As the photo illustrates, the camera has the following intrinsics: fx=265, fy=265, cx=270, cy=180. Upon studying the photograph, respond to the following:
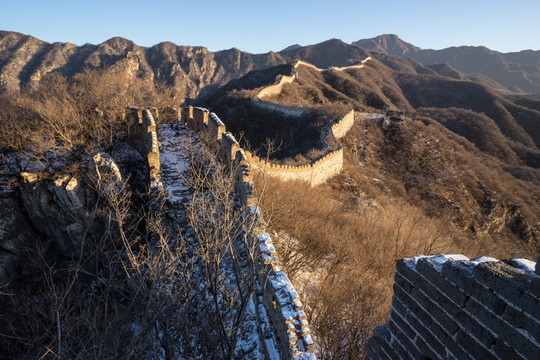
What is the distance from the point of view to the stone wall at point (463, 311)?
177 centimetres

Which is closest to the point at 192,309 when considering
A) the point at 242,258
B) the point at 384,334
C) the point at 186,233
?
the point at 242,258

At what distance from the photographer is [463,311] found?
2.18m

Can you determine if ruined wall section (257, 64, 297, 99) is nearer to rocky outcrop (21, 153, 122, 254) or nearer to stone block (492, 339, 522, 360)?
rocky outcrop (21, 153, 122, 254)

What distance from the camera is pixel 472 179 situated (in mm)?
22531

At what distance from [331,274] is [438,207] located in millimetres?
15562

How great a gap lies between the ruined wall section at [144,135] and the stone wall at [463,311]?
7988 millimetres

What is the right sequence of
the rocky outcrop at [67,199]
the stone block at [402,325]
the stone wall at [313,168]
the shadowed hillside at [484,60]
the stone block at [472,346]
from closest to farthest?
the stone block at [472,346]
the stone block at [402,325]
the rocky outcrop at [67,199]
the stone wall at [313,168]
the shadowed hillside at [484,60]

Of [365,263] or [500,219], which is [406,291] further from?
[500,219]

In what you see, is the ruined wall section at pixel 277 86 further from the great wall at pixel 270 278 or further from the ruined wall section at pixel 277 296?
the ruined wall section at pixel 277 296

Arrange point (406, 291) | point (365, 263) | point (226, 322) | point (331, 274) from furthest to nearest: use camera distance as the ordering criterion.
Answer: point (365, 263) → point (331, 274) → point (226, 322) → point (406, 291)

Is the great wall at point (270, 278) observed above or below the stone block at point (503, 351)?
below

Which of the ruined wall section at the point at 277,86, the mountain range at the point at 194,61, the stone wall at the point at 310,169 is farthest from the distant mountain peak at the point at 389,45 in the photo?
the stone wall at the point at 310,169

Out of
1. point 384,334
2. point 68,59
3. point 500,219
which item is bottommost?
point 500,219

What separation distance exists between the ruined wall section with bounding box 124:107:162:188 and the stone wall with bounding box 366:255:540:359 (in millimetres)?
7988
